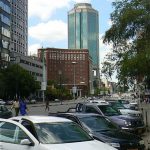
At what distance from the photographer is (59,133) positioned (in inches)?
372

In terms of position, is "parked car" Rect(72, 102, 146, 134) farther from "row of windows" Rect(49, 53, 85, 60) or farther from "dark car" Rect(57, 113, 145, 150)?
"row of windows" Rect(49, 53, 85, 60)

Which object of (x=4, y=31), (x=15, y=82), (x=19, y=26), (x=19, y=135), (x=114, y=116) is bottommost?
(x=19, y=135)

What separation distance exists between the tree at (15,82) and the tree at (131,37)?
7453 cm

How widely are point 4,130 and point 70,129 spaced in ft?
4.98

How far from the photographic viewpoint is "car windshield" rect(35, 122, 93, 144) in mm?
9133

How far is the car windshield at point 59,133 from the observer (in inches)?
360

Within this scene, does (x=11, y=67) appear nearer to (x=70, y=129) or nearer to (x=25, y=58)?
(x=25, y=58)

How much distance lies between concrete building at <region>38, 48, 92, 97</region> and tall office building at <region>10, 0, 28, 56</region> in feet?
A: 34.3

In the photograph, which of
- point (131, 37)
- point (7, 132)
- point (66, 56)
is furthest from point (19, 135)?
point (66, 56)

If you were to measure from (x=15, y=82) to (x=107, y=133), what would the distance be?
93664 millimetres

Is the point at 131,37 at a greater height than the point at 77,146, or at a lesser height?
greater

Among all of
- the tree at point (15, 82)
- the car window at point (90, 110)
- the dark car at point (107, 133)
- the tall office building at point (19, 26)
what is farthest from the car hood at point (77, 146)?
the tall office building at point (19, 26)

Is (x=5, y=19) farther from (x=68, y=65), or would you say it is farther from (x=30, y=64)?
(x=68, y=65)

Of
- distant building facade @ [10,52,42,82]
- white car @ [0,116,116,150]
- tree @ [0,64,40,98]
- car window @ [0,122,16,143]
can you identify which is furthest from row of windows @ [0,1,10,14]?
white car @ [0,116,116,150]
